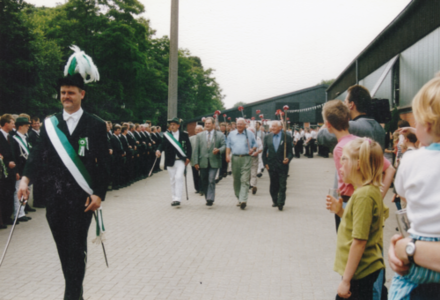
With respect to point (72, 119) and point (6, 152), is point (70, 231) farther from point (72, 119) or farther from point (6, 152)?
point (6, 152)

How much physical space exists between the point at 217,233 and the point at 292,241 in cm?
133

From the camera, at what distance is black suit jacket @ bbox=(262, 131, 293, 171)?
10.3 metres

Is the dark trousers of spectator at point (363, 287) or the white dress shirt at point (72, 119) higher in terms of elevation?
the white dress shirt at point (72, 119)

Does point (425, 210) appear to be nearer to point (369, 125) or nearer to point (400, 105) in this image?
point (369, 125)

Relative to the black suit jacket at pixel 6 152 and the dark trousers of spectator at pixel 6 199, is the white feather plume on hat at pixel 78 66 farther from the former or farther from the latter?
the dark trousers of spectator at pixel 6 199

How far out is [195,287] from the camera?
488 centimetres

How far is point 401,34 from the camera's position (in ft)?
55.1

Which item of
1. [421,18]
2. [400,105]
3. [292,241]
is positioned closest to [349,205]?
[292,241]

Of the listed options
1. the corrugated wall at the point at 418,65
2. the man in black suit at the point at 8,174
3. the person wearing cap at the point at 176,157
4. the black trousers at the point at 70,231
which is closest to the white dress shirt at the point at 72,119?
the black trousers at the point at 70,231

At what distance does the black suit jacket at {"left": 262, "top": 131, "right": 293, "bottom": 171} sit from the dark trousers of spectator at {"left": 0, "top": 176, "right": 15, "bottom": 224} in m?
5.52

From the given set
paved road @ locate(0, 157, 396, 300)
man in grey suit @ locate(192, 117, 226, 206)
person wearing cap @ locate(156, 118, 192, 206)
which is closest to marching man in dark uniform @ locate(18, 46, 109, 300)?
paved road @ locate(0, 157, 396, 300)

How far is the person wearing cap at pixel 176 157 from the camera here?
10539 millimetres

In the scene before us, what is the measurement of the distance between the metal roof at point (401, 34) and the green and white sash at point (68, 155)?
11.5 m

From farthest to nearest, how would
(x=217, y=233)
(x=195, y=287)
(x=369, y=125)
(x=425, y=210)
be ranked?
1. (x=217, y=233)
2. (x=195, y=287)
3. (x=369, y=125)
4. (x=425, y=210)
